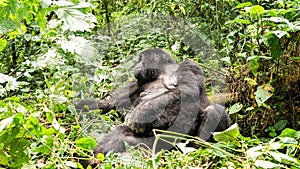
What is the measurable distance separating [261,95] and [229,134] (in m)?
0.83

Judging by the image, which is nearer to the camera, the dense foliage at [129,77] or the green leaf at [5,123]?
the green leaf at [5,123]

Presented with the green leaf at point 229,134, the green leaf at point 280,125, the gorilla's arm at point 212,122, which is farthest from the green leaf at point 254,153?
the green leaf at point 280,125

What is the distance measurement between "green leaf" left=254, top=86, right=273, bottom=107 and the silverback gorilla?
0.17 meters

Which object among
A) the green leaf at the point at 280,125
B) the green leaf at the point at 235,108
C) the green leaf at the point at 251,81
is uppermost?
the green leaf at the point at 251,81

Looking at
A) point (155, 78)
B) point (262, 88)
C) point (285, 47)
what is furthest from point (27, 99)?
point (285, 47)

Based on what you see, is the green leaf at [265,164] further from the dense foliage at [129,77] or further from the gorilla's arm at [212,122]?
the gorilla's arm at [212,122]

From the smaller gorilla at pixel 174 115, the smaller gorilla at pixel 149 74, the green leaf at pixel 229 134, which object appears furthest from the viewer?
the smaller gorilla at pixel 149 74

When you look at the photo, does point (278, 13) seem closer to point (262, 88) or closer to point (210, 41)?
point (262, 88)

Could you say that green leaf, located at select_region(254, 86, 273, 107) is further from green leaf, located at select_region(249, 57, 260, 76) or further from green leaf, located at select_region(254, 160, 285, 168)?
green leaf, located at select_region(254, 160, 285, 168)

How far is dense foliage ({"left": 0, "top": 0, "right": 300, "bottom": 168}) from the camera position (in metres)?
1.06

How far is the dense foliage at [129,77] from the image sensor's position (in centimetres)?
106

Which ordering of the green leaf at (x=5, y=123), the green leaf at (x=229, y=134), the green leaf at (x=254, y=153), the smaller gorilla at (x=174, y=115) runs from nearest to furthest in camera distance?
the green leaf at (x=5, y=123)
the green leaf at (x=254, y=153)
the green leaf at (x=229, y=134)
the smaller gorilla at (x=174, y=115)

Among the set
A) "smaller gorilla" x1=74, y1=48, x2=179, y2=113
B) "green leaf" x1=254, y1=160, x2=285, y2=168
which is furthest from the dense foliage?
"smaller gorilla" x1=74, y1=48, x2=179, y2=113

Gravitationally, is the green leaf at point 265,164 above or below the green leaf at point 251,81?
above
